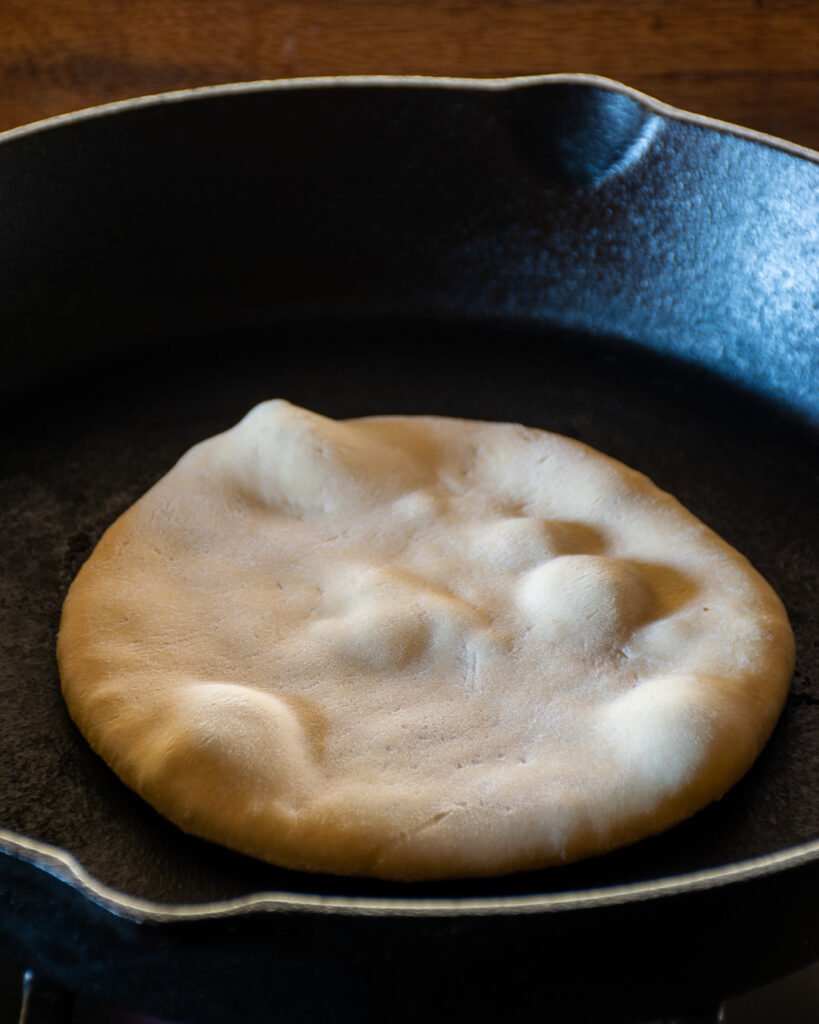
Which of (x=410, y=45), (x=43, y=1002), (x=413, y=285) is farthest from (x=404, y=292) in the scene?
(x=43, y=1002)

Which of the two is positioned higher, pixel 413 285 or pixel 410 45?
pixel 410 45

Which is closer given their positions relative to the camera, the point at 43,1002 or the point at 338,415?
the point at 43,1002

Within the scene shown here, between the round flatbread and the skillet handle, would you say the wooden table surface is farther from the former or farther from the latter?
the skillet handle

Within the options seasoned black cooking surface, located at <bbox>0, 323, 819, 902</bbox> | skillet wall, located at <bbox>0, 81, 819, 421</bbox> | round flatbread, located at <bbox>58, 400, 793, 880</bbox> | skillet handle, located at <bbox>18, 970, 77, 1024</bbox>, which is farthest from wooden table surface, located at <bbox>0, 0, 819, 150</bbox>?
skillet handle, located at <bbox>18, 970, 77, 1024</bbox>

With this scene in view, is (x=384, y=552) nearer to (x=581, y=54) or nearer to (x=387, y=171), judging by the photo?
(x=387, y=171)

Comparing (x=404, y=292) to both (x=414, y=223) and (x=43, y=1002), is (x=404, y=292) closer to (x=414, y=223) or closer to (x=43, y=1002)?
(x=414, y=223)
